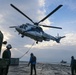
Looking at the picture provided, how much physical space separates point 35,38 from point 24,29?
2.24m

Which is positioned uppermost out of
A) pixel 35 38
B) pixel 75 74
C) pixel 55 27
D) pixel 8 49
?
pixel 55 27

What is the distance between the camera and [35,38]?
33.0 m

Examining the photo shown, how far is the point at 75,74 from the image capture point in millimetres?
14812

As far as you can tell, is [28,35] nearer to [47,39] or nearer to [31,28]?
[31,28]

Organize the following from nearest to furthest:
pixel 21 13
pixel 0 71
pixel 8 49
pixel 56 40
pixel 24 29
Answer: pixel 0 71
pixel 8 49
pixel 24 29
pixel 21 13
pixel 56 40

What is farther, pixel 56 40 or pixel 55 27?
pixel 56 40

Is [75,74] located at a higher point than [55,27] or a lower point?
lower

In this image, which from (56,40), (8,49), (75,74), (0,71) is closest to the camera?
(0,71)

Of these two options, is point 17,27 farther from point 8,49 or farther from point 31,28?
point 8,49

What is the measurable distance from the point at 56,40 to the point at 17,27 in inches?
465

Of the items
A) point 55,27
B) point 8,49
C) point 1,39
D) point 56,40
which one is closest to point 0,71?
point 1,39

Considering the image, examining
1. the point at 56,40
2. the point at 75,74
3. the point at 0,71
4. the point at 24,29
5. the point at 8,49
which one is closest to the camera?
the point at 0,71

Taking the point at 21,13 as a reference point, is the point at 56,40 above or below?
Result: below

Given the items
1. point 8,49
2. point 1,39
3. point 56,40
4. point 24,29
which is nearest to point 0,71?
point 1,39
